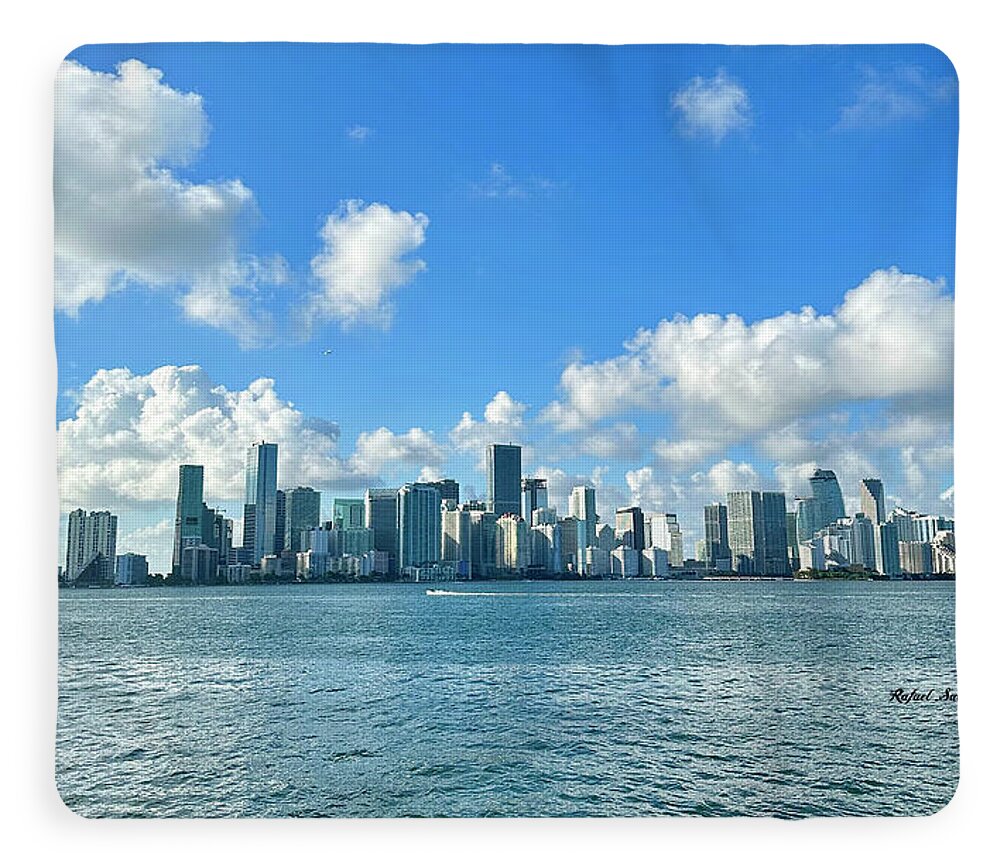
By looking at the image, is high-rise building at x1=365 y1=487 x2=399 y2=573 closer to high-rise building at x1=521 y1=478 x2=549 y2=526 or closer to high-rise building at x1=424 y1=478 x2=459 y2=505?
high-rise building at x1=424 y1=478 x2=459 y2=505

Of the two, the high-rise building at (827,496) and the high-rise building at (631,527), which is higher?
the high-rise building at (827,496)

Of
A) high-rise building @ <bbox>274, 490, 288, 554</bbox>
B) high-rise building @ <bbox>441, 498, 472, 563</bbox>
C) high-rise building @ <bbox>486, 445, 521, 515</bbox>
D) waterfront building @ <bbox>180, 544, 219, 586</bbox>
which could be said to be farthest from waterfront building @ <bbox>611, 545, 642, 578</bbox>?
waterfront building @ <bbox>180, 544, 219, 586</bbox>

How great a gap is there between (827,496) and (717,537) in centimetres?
61

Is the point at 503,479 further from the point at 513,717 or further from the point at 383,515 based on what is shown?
the point at 513,717

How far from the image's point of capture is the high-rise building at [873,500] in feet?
11.6

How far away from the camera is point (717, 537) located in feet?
13.9

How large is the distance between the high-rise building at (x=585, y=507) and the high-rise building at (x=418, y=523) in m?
0.68

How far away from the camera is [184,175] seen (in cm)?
313

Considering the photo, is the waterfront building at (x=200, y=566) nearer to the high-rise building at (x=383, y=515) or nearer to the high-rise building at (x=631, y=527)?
the high-rise building at (x=383, y=515)

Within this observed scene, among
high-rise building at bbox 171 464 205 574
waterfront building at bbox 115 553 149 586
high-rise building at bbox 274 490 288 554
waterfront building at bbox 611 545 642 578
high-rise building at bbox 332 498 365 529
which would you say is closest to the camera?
waterfront building at bbox 115 553 149 586

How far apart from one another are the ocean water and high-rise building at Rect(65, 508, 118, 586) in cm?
8

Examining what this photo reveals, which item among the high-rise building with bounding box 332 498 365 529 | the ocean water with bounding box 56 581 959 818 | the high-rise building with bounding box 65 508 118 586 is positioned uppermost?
the high-rise building with bounding box 332 498 365 529

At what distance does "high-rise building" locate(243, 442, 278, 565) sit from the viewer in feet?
12.1

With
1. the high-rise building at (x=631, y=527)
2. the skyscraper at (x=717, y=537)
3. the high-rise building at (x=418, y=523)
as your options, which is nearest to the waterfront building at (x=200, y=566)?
the high-rise building at (x=418, y=523)
